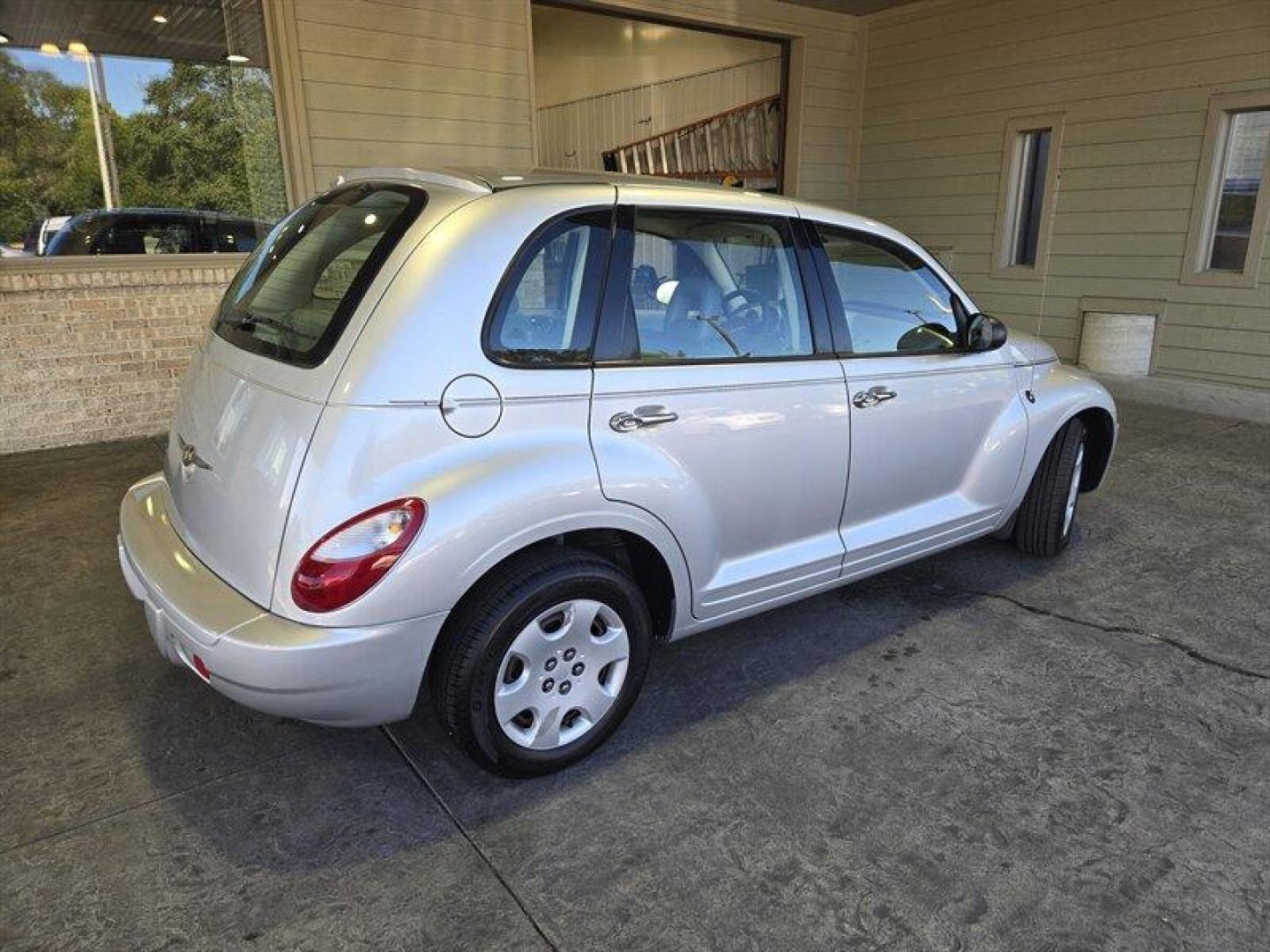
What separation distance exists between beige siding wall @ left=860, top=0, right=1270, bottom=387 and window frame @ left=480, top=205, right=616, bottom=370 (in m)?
6.94

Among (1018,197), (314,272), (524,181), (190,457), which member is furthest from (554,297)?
(1018,197)

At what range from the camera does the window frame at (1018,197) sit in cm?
823

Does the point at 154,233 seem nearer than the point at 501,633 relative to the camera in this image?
No

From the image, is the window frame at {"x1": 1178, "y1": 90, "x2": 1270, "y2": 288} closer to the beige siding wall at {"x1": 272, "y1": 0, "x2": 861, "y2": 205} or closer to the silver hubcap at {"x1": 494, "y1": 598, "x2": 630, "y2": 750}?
the beige siding wall at {"x1": 272, "y1": 0, "x2": 861, "y2": 205}

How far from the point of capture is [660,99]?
12.1m

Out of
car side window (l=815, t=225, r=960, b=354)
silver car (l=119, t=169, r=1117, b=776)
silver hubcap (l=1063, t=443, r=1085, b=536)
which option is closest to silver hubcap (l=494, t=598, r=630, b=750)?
silver car (l=119, t=169, r=1117, b=776)

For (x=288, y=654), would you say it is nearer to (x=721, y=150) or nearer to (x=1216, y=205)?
(x=1216, y=205)

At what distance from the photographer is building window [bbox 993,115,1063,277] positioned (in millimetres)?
8297

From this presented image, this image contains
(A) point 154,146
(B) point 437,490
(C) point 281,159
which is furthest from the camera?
(C) point 281,159


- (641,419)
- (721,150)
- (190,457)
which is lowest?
(190,457)

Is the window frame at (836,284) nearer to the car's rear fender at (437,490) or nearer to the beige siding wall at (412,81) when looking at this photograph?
the car's rear fender at (437,490)

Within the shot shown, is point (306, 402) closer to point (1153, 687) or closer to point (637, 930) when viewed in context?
point (637, 930)

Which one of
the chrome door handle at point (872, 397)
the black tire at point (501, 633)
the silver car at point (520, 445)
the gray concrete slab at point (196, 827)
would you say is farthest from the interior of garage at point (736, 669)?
the chrome door handle at point (872, 397)

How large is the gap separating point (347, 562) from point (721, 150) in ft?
34.1
